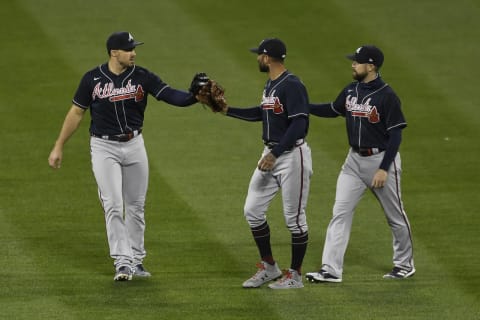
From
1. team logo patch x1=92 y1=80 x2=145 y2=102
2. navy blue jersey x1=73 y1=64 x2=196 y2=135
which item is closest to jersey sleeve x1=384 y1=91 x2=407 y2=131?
navy blue jersey x1=73 y1=64 x2=196 y2=135

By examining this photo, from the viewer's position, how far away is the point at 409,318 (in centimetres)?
916

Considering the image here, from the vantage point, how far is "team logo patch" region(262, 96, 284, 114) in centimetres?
1002

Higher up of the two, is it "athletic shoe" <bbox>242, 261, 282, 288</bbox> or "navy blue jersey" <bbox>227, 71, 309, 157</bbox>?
"navy blue jersey" <bbox>227, 71, 309, 157</bbox>

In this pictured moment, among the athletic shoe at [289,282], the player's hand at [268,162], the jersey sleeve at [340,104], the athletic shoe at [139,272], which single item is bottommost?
the athletic shoe at [139,272]

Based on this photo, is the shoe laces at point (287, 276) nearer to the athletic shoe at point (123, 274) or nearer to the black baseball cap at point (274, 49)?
the athletic shoe at point (123, 274)

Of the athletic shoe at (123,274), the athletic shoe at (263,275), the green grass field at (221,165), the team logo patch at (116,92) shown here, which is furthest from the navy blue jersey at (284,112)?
the athletic shoe at (123,274)

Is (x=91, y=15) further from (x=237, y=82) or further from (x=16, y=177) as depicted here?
(x=16, y=177)

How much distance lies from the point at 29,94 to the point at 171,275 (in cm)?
628

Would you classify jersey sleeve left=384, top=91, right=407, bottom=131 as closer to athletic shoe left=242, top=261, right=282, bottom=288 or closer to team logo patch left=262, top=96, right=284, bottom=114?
team logo patch left=262, top=96, right=284, bottom=114

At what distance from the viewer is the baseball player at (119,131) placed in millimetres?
10273

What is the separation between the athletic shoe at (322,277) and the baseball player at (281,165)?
159mm

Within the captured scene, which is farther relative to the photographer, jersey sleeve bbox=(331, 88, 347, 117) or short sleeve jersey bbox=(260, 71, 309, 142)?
jersey sleeve bbox=(331, 88, 347, 117)

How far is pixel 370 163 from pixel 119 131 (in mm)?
2146

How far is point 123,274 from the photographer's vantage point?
10.1m
